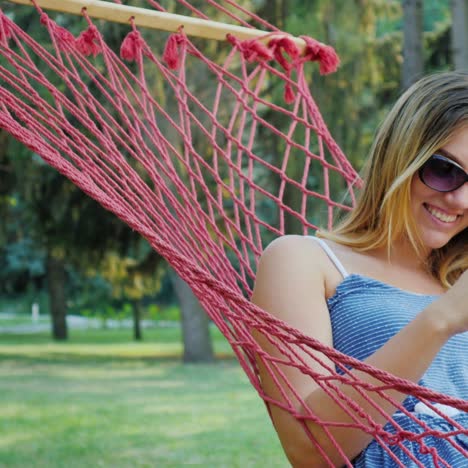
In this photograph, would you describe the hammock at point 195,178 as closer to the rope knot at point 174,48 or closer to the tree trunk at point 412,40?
the rope knot at point 174,48

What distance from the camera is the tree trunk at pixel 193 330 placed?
39.1 feet

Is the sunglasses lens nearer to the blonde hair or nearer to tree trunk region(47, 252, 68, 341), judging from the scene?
the blonde hair

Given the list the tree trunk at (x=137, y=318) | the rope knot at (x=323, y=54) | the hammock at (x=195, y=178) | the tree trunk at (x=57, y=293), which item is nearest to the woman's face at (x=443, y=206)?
the hammock at (x=195, y=178)

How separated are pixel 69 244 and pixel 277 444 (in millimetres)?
5498

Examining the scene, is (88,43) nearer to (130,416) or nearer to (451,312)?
(451,312)

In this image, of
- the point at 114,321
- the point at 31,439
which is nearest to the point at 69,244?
the point at 31,439

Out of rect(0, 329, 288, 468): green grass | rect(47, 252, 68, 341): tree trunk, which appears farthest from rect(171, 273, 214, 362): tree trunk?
rect(47, 252, 68, 341): tree trunk

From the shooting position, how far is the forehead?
149 centimetres

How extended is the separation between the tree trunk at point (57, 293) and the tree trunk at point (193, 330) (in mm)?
3590

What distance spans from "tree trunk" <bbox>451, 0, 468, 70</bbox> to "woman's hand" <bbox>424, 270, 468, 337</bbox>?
9.70ft

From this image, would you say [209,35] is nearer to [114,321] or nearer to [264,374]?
[264,374]

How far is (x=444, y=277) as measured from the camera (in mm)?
1669

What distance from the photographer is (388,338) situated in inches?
58.1

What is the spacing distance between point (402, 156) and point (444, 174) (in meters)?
0.07
